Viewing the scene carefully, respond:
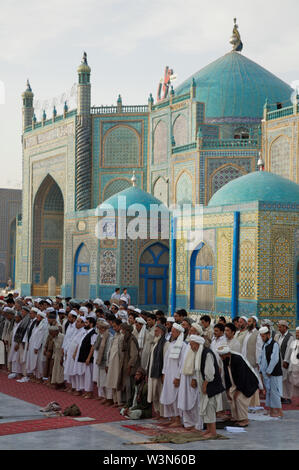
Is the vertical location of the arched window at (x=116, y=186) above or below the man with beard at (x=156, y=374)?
above

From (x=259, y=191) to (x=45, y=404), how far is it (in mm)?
9881

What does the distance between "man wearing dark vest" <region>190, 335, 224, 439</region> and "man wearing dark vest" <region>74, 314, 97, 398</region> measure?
286 centimetres

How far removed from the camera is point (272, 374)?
8.80 m

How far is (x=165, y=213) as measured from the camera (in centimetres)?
2241

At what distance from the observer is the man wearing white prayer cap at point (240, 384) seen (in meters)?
8.20

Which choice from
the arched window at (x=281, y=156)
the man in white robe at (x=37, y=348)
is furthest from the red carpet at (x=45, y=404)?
the arched window at (x=281, y=156)

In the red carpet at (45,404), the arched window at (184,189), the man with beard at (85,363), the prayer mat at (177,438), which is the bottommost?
the red carpet at (45,404)

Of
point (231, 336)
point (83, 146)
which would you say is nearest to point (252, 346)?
point (231, 336)

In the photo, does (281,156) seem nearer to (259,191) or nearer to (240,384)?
(259,191)

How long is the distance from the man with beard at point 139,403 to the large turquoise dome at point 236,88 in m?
20.0

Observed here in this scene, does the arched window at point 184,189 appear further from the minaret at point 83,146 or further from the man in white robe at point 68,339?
the man in white robe at point 68,339

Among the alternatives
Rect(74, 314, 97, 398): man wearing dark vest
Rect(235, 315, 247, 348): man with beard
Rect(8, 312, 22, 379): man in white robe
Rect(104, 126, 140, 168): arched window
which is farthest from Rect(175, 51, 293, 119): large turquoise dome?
Rect(74, 314, 97, 398): man wearing dark vest

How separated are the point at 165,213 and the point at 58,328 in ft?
37.3
